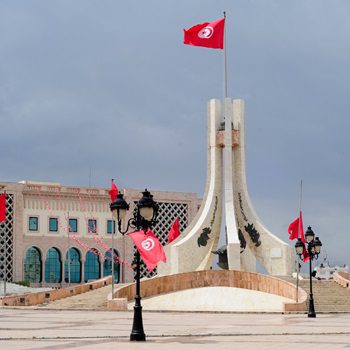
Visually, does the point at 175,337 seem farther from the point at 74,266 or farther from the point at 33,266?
the point at 74,266

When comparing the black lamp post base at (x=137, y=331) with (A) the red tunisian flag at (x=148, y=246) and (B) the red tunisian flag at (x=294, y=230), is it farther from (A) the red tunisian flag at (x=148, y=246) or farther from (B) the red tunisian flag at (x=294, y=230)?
(B) the red tunisian flag at (x=294, y=230)

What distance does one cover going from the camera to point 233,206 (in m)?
50.8

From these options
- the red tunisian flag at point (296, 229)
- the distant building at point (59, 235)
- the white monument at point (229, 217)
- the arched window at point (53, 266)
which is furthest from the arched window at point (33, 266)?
the red tunisian flag at point (296, 229)

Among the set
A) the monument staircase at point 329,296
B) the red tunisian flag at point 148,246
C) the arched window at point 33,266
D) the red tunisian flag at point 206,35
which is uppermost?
the red tunisian flag at point 206,35

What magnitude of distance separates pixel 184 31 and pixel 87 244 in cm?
3497

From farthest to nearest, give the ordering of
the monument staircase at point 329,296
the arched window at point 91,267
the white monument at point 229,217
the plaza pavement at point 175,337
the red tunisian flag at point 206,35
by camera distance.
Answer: the arched window at point 91,267 < the white monument at point 229,217 < the red tunisian flag at point 206,35 < the monument staircase at point 329,296 < the plaza pavement at point 175,337

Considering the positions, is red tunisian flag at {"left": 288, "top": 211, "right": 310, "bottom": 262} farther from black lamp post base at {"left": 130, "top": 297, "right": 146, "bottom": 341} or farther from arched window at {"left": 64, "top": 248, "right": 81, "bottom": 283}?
arched window at {"left": 64, "top": 248, "right": 81, "bottom": 283}

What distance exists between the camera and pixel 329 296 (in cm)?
4059

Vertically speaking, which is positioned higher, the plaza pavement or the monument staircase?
the monument staircase

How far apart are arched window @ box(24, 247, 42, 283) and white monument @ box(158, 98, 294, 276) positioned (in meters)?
24.6

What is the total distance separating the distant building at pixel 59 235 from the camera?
7044 cm

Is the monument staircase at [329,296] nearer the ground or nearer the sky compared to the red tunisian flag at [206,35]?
nearer the ground

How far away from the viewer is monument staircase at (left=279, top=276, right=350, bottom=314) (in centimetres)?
3731

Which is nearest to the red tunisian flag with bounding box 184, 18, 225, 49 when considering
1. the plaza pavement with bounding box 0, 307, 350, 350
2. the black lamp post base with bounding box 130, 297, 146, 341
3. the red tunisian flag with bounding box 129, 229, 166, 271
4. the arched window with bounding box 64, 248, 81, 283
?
the red tunisian flag with bounding box 129, 229, 166, 271
